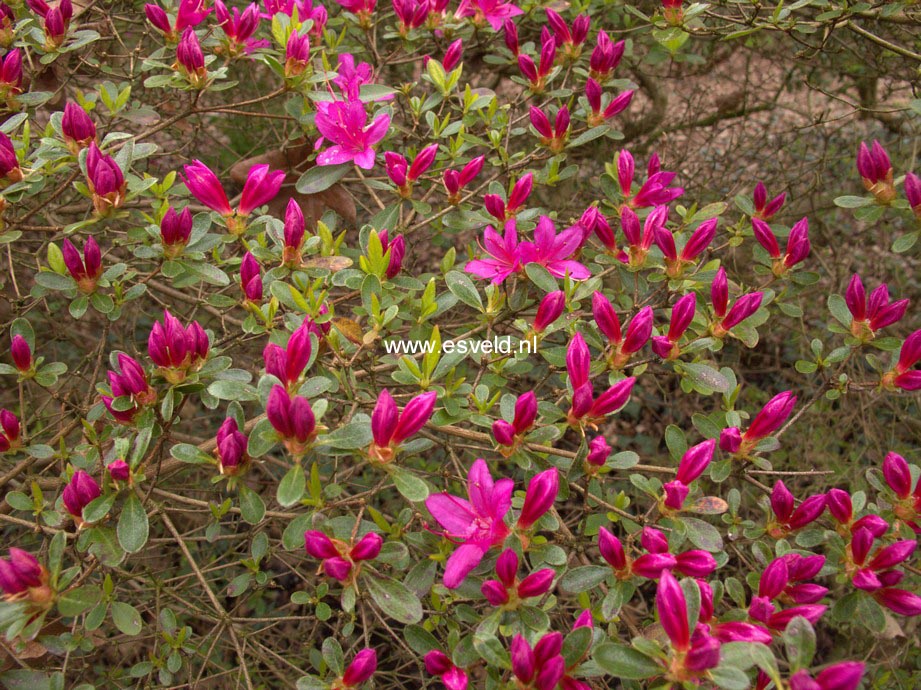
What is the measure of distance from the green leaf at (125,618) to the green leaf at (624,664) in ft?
2.81

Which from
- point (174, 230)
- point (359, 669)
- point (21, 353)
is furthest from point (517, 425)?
point (21, 353)

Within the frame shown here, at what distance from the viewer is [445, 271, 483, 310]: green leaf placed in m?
1.43

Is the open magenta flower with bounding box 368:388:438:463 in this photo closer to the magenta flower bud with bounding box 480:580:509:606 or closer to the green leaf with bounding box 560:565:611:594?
the magenta flower bud with bounding box 480:580:509:606

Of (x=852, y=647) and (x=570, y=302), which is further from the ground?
(x=570, y=302)


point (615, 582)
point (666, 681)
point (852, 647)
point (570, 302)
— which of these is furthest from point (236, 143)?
point (852, 647)

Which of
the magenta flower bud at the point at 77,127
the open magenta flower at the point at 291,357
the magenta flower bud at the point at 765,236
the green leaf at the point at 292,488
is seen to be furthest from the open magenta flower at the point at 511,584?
the magenta flower bud at the point at 77,127

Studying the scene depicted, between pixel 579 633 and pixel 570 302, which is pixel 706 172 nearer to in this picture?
pixel 570 302

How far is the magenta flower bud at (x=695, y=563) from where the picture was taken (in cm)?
111

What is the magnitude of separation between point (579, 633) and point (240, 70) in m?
2.92

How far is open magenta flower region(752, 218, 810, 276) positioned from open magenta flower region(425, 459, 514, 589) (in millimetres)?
1001

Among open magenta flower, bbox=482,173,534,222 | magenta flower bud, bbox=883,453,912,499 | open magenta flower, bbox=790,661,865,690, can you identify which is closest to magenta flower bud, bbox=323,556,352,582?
open magenta flower, bbox=790,661,865,690

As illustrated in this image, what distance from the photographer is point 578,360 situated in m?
1.25

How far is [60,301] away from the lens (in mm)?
2619

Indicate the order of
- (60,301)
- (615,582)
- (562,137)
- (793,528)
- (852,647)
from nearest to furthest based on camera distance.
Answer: (615,582), (793,528), (562,137), (852,647), (60,301)
